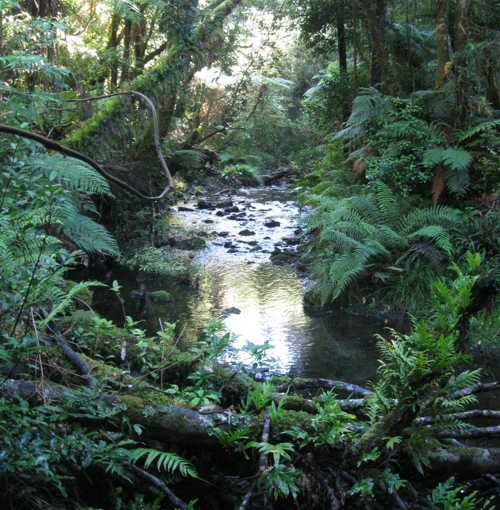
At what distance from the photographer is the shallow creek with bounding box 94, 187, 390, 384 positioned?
4.93 m

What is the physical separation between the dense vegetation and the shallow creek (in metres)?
0.31

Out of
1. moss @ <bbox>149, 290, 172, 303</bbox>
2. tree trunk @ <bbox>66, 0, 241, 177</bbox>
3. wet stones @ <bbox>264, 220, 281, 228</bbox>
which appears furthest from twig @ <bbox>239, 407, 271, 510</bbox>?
wet stones @ <bbox>264, 220, 281, 228</bbox>

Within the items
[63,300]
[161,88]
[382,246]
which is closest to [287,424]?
[63,300]

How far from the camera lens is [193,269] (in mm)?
7582

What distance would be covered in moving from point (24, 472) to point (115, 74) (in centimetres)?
768

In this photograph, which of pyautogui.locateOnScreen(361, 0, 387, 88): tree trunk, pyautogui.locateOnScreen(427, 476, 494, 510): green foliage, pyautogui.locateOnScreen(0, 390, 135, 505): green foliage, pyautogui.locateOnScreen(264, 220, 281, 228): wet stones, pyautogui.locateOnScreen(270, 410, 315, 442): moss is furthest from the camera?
pyautogui.locateOnScreen(264, 220, 281, 228): wet stones

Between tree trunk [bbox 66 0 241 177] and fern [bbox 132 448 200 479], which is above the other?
tree trunk [bbox 66 0 241 177]

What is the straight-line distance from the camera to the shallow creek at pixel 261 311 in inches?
194

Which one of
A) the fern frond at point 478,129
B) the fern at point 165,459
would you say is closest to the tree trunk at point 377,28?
the fern frond at point 478,129

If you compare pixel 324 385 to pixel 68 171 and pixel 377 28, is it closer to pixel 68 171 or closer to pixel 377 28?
pixel 68 171

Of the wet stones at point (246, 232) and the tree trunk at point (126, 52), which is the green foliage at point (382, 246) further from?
the tree trunk at point (126, 52)

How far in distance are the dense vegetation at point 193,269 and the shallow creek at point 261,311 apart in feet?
1.03

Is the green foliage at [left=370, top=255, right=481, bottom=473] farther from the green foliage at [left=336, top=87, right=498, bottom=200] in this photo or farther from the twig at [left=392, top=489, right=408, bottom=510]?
the green foliage at [left=336, top=87, right=498, bottom=200]

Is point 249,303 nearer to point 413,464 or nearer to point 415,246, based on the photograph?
point 415,246
